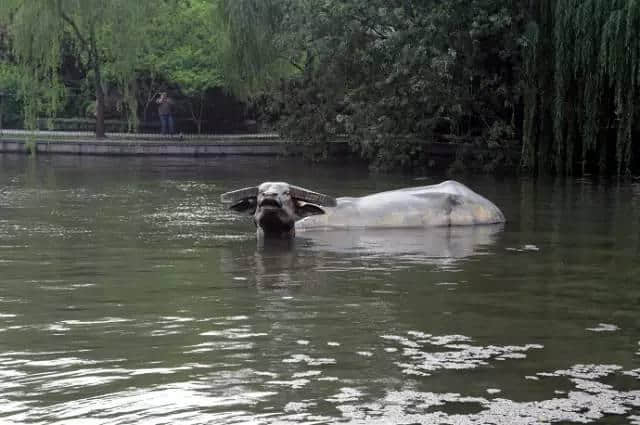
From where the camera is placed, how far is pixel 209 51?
45.2 meters

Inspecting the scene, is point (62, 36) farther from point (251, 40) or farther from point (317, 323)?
point (317, 323)

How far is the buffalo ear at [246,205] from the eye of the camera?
16.5m

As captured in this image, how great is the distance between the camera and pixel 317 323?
9.83 meters

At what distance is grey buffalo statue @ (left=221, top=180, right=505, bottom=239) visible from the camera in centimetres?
1595

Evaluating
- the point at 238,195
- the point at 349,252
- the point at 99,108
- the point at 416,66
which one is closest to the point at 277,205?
the point at 238,195

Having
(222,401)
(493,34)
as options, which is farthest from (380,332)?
(493,34)

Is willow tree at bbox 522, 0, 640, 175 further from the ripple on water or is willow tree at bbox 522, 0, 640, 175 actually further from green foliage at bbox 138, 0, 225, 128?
the ripple on water

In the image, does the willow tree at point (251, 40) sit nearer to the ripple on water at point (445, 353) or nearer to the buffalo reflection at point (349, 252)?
the buffalo reflection at point (349, 252)

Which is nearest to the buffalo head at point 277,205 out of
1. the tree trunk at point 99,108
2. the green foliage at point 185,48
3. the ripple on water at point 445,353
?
the ripple on water at point 445,353

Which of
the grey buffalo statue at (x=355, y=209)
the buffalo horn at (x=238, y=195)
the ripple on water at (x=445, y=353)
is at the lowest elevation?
the ripple on water at (x=445, y=353)

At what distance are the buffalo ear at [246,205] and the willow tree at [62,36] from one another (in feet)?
80.6

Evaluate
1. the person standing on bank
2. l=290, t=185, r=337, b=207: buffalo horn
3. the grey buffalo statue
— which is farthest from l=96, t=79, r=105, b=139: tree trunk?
l=290, t=185, r=337, b=207: buffalo horn

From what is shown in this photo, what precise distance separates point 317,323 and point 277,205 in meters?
6.09

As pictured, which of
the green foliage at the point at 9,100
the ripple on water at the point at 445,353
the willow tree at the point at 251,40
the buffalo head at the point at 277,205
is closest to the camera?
the ripple on water at the point at 445,353
